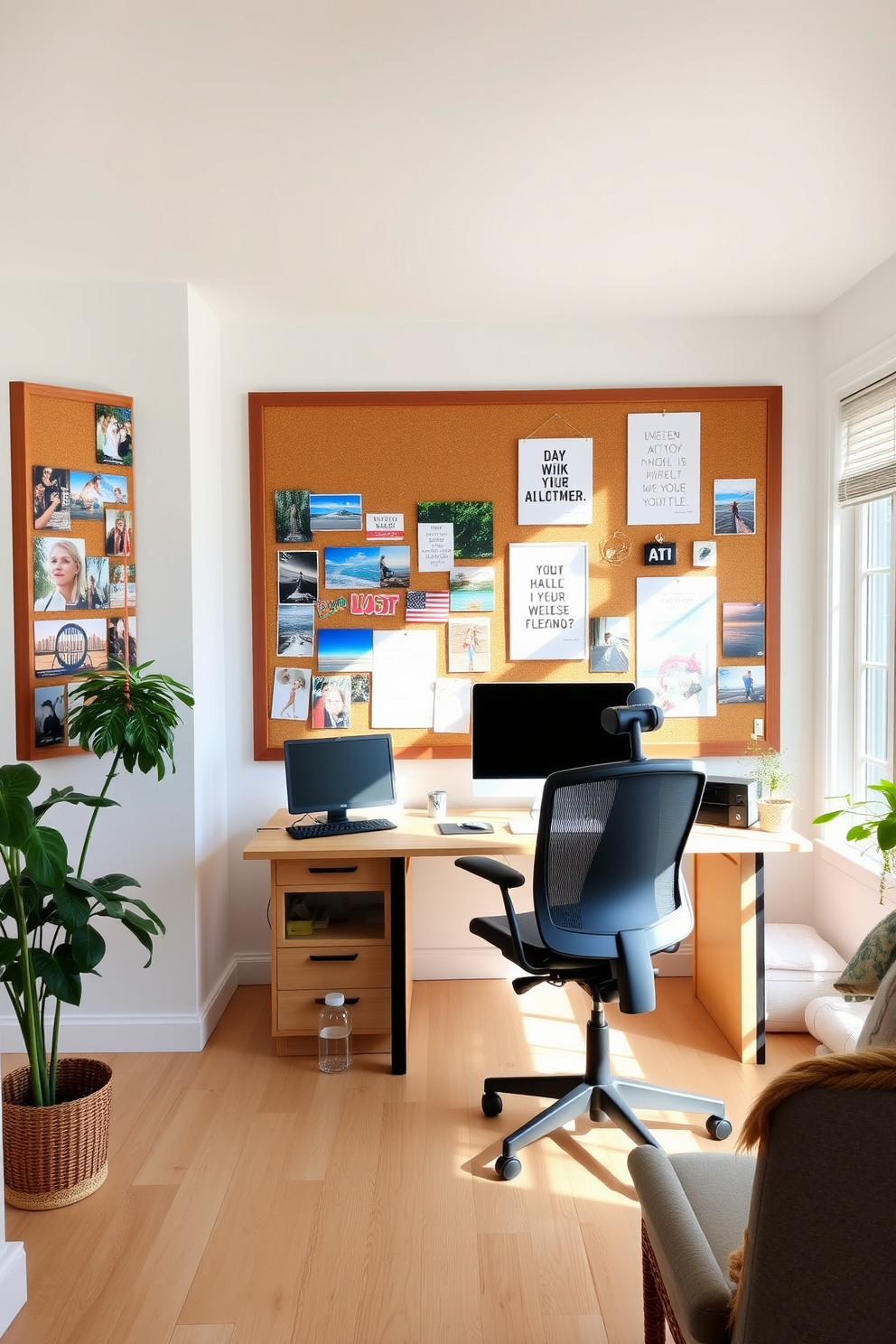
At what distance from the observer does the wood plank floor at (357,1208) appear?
2.00 m

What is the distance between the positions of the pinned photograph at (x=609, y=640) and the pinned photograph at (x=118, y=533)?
1.76m

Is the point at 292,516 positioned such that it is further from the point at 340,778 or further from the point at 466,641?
the point at 340,778

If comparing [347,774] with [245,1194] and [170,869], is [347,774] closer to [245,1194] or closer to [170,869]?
[170,869]

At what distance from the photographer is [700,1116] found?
281 cm

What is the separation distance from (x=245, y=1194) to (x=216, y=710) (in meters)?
1.77

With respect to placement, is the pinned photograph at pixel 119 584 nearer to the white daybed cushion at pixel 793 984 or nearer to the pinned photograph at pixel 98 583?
the pinned photograph at pixel 98 583

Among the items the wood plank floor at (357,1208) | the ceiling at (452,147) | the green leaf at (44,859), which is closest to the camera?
the ceiling at (452,147)

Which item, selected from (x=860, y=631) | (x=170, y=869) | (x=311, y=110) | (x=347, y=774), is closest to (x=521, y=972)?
(x=347, y=774)

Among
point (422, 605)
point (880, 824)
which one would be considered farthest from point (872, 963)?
point (422, 605)

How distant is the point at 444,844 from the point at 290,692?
103 centimetres

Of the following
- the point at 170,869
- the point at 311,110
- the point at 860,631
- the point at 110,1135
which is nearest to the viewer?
the point at 311,110

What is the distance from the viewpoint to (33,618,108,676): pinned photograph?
10.2 feet

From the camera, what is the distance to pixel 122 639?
331 centimetres

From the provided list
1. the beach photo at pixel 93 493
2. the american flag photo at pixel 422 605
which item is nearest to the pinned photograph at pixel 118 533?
the beach photo at pixel 93 493
